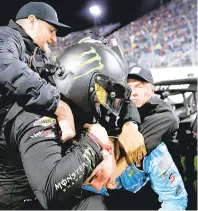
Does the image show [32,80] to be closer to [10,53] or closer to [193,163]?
[10,53]

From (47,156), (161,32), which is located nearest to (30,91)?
(47,156)

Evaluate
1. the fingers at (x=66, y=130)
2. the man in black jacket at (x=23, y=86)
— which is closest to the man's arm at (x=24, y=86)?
the man in black jacket at (x=23, y=86)

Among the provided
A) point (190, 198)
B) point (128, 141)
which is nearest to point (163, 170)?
point (128, 141)

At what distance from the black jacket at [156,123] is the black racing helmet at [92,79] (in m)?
0.57

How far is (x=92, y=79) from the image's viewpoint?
123cm

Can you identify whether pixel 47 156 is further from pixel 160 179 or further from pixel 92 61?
pixel 160 179

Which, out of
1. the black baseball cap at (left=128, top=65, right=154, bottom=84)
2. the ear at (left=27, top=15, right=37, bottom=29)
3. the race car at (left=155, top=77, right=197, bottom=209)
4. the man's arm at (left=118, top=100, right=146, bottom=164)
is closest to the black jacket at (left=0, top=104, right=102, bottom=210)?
the man's arm at (left=118, top=100, right=146, bottom=164)

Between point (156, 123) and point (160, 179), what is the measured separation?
339 mm

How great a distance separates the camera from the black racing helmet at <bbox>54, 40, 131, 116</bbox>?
1202mm

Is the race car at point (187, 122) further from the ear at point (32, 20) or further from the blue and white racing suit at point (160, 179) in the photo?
the ear at point (32, 20)

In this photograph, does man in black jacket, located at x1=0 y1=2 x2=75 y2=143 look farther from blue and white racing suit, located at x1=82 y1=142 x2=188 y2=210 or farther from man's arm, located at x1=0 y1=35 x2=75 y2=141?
blue and white racing suit, located at x1=82 y1=142 x2=188 y2=210

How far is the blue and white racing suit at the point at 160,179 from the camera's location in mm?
1748

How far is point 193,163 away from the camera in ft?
8.29

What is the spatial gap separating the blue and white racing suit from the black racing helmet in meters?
0.64
